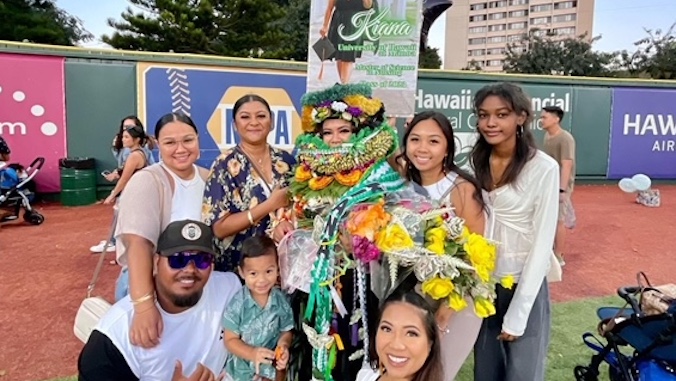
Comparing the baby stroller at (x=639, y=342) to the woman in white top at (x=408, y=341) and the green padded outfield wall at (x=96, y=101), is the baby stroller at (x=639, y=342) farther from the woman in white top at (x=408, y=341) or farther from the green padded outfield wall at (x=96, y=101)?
the green padded outfield wall at (x=96, y=101)

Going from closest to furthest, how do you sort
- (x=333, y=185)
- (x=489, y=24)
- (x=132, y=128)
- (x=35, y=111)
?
(x=333, y=185), (x=132, y=128), (x=35, y=111), (x=489, y=24)

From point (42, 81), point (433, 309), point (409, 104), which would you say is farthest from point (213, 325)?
point (42, 81)

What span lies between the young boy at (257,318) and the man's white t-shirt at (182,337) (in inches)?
3.2

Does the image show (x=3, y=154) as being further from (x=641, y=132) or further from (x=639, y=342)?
(x=641, y=132)

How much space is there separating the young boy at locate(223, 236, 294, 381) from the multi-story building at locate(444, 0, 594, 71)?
86.2 m

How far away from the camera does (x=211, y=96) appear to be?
30.9 feet

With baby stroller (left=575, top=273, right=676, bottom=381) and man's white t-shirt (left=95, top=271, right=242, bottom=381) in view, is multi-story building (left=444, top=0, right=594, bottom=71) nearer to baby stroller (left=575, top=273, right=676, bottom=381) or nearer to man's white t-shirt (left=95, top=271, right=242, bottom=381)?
baby stroller (left=575, top=273, right=676, bottom=381)

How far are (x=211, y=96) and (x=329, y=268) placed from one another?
319 inches

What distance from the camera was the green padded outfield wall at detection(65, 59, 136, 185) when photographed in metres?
8.91

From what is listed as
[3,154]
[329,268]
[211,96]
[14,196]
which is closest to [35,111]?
[3,154]

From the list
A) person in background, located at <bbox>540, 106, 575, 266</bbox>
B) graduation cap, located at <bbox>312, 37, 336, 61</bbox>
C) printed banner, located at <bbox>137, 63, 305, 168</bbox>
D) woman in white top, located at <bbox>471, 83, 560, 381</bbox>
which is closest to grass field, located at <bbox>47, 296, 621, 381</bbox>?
person in background, located at <bbox>540, 106, 575, 266</bbox>

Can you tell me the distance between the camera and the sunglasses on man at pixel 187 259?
2.11 meters

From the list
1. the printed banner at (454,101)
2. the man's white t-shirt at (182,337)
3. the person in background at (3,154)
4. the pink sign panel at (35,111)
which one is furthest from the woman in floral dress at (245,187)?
the printed banner at (454,101)

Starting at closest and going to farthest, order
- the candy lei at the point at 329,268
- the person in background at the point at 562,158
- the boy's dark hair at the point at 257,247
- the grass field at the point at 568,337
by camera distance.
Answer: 1. the candy lei at the point at 329,268
2. the boy's dark hair at the point at 257,247
3. the grass field at the point at 568,337
4. the person in background at the point at 562,158
